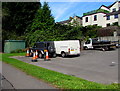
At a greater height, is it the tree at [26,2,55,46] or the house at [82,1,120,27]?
the house at [82,1,120,27]

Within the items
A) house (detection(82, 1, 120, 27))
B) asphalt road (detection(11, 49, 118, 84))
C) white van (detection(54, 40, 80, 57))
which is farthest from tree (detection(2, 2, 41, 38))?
house (detection(82, 1, 120, 27))

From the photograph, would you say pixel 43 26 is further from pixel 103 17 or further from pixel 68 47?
pixel 103 17

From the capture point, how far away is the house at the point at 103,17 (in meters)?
42.3

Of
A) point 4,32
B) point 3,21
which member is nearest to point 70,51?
point 4,32

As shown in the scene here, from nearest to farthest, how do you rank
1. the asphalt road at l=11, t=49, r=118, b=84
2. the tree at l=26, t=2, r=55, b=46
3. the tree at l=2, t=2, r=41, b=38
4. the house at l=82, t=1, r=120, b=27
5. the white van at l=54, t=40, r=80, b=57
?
the asphalt road at l=11, t=49, r=118, b=84, the white van at l=54, t=40, r=80, b=57, the tree at l=26, t=2, r=55, b=46, the tree at l=2, t=2, r=41, b=38, the house at l=82, t=1, r=120, b=27

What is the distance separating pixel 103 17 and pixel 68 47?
109 ft

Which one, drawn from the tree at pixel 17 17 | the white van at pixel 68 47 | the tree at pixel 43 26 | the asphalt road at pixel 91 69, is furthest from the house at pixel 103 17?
the asphalt road at pixel 91 69

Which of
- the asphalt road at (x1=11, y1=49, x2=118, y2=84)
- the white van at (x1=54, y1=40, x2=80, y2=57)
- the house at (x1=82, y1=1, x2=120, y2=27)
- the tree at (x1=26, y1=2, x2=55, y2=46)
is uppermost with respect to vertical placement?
the house at (x1=82, y1=1, x2=120, y2=27)

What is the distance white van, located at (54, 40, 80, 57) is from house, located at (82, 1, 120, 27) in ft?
92.9

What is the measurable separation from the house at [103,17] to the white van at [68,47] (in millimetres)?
28301

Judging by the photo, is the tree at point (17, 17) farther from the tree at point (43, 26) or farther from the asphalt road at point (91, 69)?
the asphalt road at point (91, 69)

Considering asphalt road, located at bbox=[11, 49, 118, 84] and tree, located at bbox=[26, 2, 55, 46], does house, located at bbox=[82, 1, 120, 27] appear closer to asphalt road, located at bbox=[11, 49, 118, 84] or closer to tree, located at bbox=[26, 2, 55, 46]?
tree, located at bbox=[26, 2, 55, 46]

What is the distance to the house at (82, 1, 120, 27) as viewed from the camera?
42.3m

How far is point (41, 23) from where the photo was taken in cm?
2797
